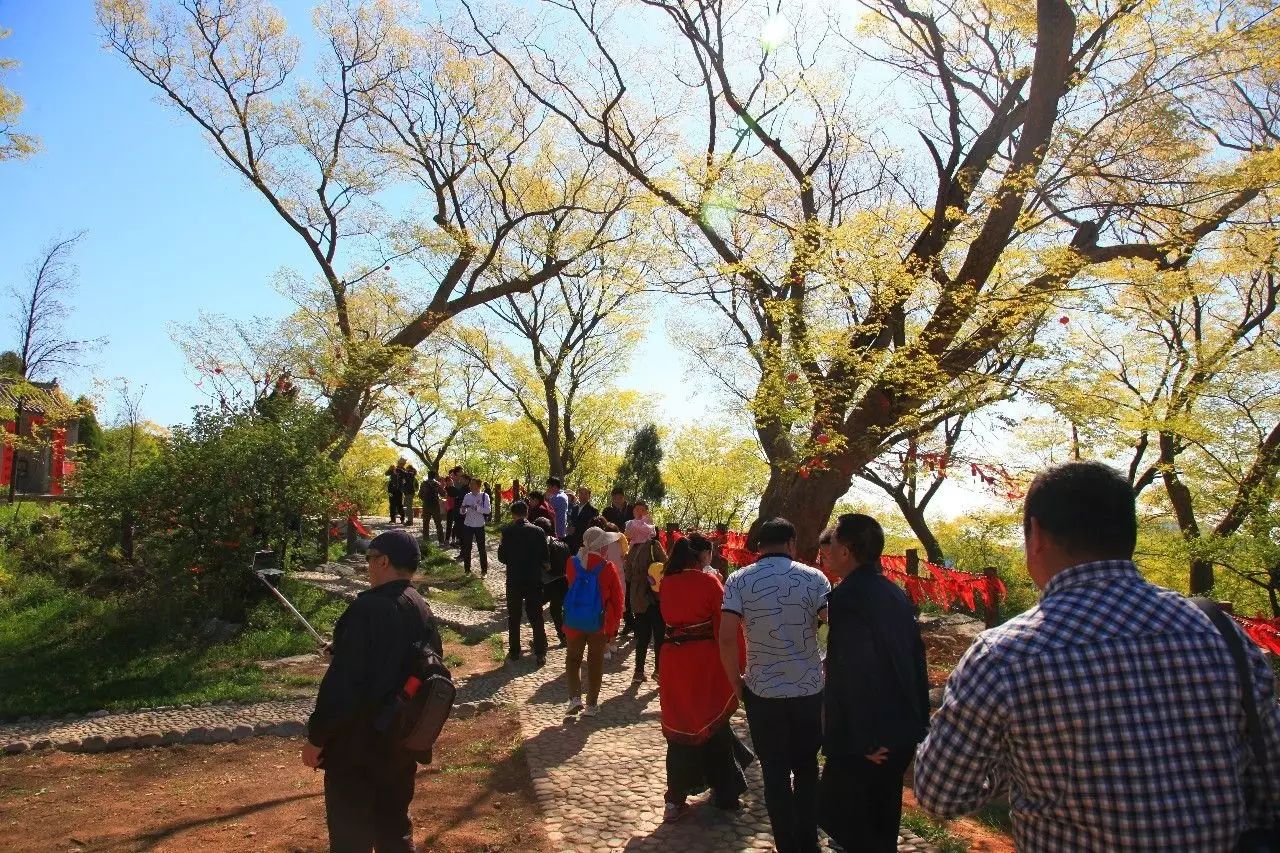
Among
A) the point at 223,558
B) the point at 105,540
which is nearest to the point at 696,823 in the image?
the point at 223,558

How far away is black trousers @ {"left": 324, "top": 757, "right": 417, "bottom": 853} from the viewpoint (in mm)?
3473

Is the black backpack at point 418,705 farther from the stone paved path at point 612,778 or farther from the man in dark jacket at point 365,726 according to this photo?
the stone paved path at point 612,778

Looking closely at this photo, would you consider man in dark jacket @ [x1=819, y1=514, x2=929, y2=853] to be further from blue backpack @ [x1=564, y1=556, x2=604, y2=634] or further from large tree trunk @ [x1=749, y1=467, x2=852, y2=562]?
large tree trunk @ [x1=749, y1=467, x2=852, y2=562]

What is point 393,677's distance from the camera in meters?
3.47

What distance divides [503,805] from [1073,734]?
14.2 ft

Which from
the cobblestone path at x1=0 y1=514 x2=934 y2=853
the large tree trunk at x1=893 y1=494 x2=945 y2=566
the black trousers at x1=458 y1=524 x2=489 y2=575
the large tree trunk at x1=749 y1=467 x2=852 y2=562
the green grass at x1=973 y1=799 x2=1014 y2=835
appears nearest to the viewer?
the cobblestone path at x1=0 y1=514 x2=934 y2=853

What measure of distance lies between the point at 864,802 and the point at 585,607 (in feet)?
13.5

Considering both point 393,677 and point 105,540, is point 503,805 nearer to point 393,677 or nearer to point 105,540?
point 393,677

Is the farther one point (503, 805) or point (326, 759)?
point (503, 805)

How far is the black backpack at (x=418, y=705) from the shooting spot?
3.40 m

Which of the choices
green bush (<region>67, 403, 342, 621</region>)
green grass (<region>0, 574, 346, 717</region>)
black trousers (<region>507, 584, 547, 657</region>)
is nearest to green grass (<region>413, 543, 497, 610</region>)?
green grass (<region>0, 574, 346, 717</region>)

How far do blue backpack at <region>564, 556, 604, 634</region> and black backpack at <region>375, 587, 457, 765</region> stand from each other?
151 inches

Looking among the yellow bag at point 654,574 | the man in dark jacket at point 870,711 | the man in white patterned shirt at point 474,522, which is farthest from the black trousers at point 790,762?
the man in white patterned shirt at point 474,522

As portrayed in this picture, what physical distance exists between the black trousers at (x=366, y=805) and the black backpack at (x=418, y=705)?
0.15 meters
